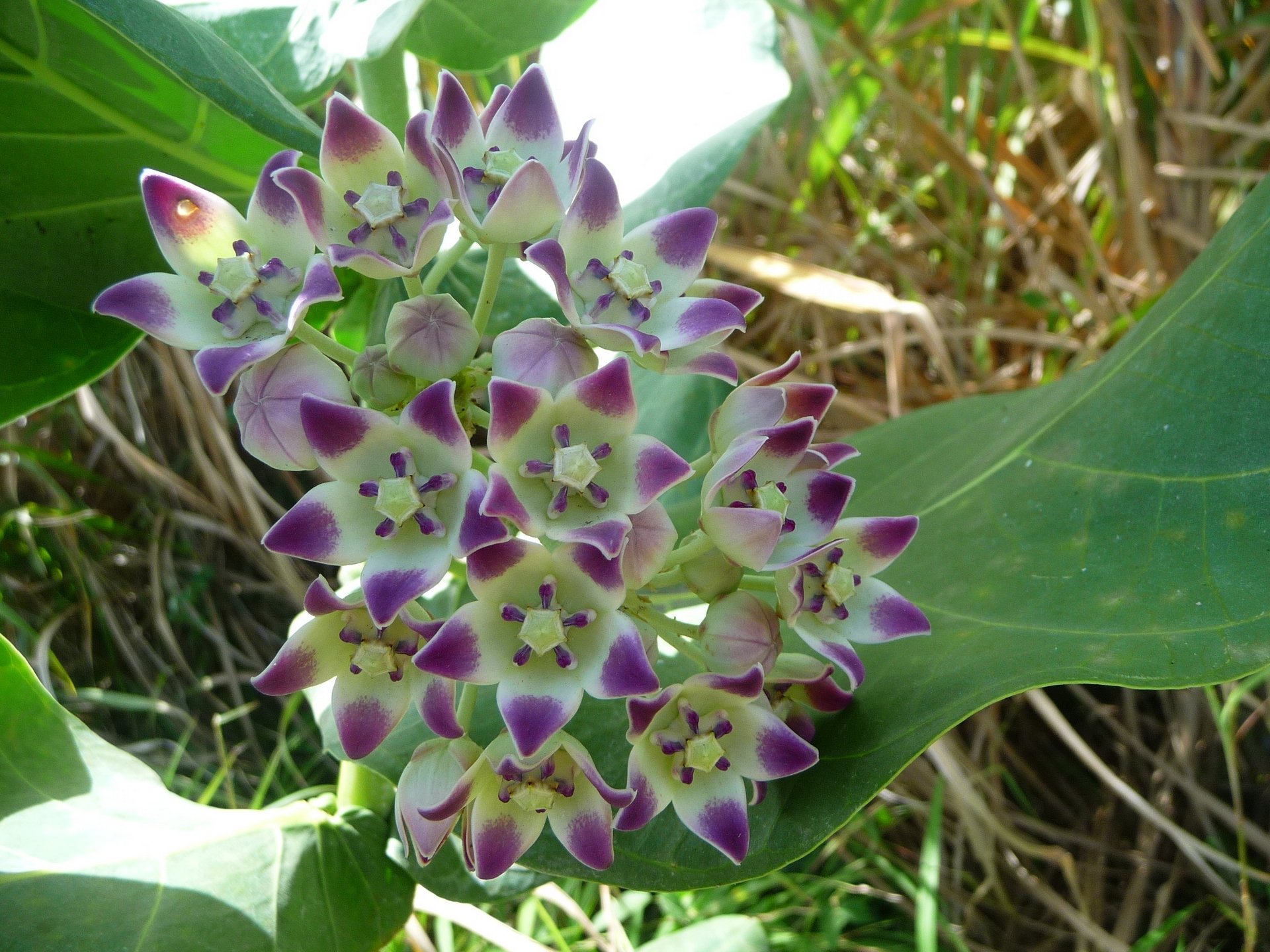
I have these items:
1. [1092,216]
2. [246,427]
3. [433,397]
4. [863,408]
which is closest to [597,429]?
[433,397]

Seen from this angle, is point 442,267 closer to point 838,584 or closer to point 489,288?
point 489,288

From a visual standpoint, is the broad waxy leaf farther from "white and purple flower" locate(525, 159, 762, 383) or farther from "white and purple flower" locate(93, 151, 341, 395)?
"white and purple flower" locate(93, 151, 341, 395)

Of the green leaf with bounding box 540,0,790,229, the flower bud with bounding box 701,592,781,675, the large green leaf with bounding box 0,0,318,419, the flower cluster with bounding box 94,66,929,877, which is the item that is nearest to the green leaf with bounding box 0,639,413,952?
the flower cluster with bounding box 94,66,929,877

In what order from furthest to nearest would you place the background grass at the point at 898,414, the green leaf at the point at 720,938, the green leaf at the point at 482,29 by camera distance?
the background grass at the point at 898,414
the green leaf at the point at 720,938
the green leaf at the point at 482,29

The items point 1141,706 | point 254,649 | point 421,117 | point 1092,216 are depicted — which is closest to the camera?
point 421,117

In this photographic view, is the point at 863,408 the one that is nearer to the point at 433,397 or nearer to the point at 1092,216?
the point at 1092,216

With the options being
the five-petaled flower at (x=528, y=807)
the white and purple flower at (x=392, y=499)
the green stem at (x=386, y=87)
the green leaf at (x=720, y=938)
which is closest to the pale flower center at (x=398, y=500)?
the white and purple flower at (x=392, y=499)

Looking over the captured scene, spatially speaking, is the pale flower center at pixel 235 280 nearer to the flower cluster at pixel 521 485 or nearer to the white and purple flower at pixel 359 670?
the flower cluster at pixel 521 485

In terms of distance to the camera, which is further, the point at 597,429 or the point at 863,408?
the point at 863,408
